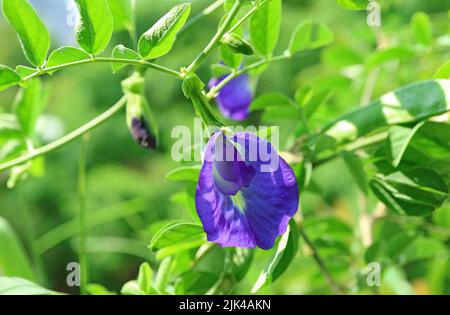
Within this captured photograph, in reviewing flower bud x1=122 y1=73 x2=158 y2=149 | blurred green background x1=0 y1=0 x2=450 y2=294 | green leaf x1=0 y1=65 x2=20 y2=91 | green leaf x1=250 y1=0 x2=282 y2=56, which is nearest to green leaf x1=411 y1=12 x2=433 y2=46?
blurred green background x1=0 y1=0 x2=450 y2=294

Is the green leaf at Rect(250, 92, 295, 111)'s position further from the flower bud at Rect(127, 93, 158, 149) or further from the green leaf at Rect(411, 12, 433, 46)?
the green leaf at Rect(411, 12, 433, 46)

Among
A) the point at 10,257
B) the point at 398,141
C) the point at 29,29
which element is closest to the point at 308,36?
the point at 398,141

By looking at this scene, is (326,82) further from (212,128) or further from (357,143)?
(212,128)

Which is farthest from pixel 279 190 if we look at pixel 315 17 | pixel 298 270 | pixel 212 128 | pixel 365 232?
pixel 315 17

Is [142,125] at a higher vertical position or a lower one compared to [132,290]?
higher

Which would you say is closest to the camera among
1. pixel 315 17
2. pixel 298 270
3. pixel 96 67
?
pixel 298 270

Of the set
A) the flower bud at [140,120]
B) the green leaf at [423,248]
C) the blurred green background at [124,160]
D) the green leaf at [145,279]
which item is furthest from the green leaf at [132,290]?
the blurred green background at [124,160]

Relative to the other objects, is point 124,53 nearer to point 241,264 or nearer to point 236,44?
point 236,44
